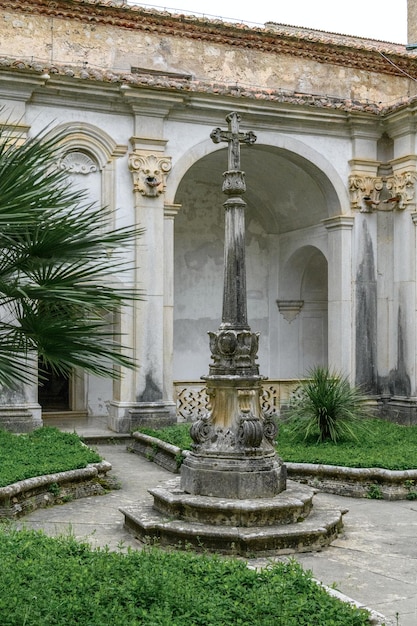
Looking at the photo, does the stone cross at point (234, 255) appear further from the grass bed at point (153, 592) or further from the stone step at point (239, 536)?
the grass bed at point (153, 592)

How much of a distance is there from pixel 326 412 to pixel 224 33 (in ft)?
30.5

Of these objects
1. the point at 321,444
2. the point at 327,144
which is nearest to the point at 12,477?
the point at 321,444

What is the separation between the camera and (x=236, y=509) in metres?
7.17

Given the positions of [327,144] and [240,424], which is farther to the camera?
[327,144]

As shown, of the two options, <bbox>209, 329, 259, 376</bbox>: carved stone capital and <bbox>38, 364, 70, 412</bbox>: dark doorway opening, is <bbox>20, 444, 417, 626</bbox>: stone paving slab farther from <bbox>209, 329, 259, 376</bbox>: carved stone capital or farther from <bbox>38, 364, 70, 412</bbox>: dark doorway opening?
<bbox>38, 364, 70, 412</bbox>: dark doorway opening

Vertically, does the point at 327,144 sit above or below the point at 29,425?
above

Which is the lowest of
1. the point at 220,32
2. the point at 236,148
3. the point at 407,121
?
the point at 236,148

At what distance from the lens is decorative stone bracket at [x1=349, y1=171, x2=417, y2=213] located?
50.7ft

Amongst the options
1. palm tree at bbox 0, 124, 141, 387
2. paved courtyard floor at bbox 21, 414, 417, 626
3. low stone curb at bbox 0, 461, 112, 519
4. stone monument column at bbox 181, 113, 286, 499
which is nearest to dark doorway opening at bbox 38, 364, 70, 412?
paved courtyard floor at bbox 21, 414, 417, 626

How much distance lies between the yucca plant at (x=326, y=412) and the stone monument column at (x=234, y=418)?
3.62 metres

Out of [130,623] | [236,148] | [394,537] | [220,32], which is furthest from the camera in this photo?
[220,32]

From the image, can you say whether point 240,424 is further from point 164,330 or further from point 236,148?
point 164,330

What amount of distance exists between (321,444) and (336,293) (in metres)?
4.86

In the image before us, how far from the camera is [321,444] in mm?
11484
